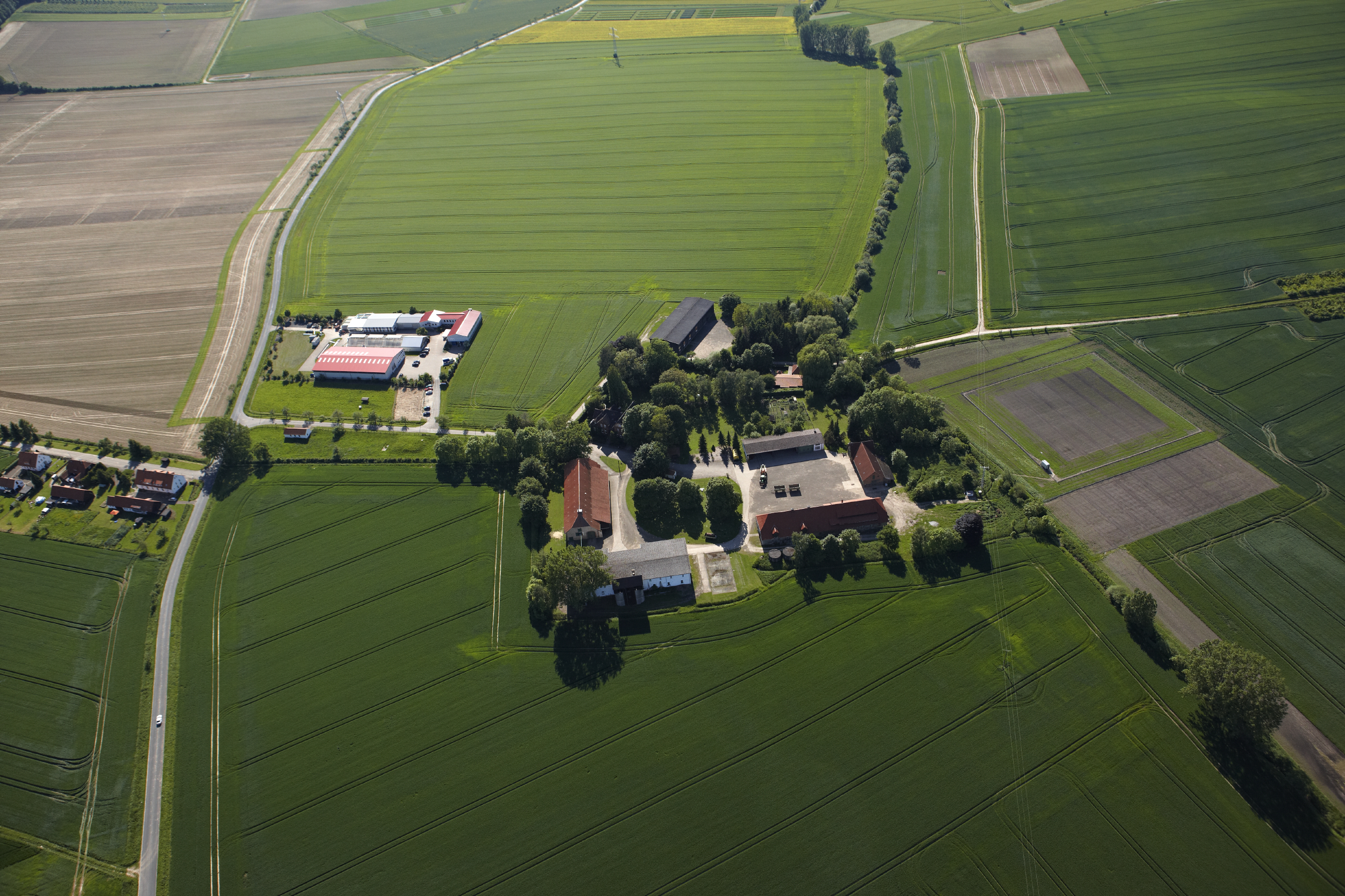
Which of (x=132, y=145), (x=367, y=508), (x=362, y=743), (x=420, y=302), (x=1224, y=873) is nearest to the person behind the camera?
(x=1224, y=873)

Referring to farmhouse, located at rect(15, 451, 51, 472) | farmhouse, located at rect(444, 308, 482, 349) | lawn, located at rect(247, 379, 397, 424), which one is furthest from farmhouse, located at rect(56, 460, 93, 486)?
farmhouse, located at rect(444, 308, 482, 349)

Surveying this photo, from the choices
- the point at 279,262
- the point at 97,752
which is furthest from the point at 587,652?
the point at 279,262

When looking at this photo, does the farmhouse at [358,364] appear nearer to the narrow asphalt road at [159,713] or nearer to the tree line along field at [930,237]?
the narrow asphalt road at [159,713]

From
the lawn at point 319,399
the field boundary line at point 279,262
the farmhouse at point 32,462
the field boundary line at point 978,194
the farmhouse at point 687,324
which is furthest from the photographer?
the field boundary line at point 978,194

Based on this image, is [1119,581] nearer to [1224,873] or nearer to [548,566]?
[1224,873]

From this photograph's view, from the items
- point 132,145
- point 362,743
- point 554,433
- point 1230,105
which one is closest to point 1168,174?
point 1230,105

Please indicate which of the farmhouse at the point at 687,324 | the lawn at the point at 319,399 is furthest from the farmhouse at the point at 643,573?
the lawn at the point at 319,399
